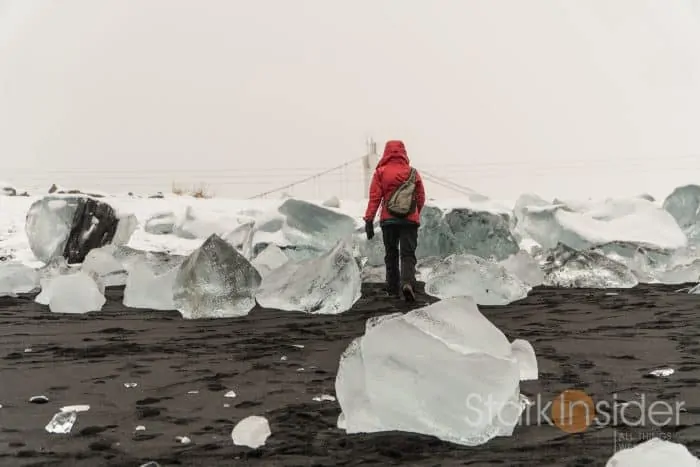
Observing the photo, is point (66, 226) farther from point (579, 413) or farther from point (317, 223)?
point (579, 413)

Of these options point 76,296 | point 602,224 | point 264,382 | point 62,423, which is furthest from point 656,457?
Result: point 602,224

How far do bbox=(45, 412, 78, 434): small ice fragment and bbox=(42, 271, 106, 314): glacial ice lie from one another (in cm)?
357

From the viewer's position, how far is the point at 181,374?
11.9 ft

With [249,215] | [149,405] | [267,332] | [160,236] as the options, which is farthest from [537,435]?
[249,215]

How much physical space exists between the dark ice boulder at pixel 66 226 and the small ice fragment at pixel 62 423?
749 cm

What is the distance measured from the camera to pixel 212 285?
5.80 m

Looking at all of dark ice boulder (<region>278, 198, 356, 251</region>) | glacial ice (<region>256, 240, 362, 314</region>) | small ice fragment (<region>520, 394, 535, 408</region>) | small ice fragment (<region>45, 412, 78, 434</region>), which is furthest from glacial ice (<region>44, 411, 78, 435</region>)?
dark ice boulder (<region>278, 198, 356, 251</region>)

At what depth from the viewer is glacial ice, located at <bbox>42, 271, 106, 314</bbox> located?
6258 millimetres

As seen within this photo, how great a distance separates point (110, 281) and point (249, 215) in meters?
7.45

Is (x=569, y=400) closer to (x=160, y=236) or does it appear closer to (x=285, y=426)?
(x=285, y=426)

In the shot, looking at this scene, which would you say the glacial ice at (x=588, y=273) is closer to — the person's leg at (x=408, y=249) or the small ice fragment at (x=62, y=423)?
the person's leg at (x=408, y=249)

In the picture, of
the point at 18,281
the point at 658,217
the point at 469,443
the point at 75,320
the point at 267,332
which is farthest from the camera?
the point at 658,217

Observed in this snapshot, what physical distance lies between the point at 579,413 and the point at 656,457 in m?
0.77

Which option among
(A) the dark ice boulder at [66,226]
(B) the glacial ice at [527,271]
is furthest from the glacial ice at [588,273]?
(A) the dark ice boulder at [66,226]
